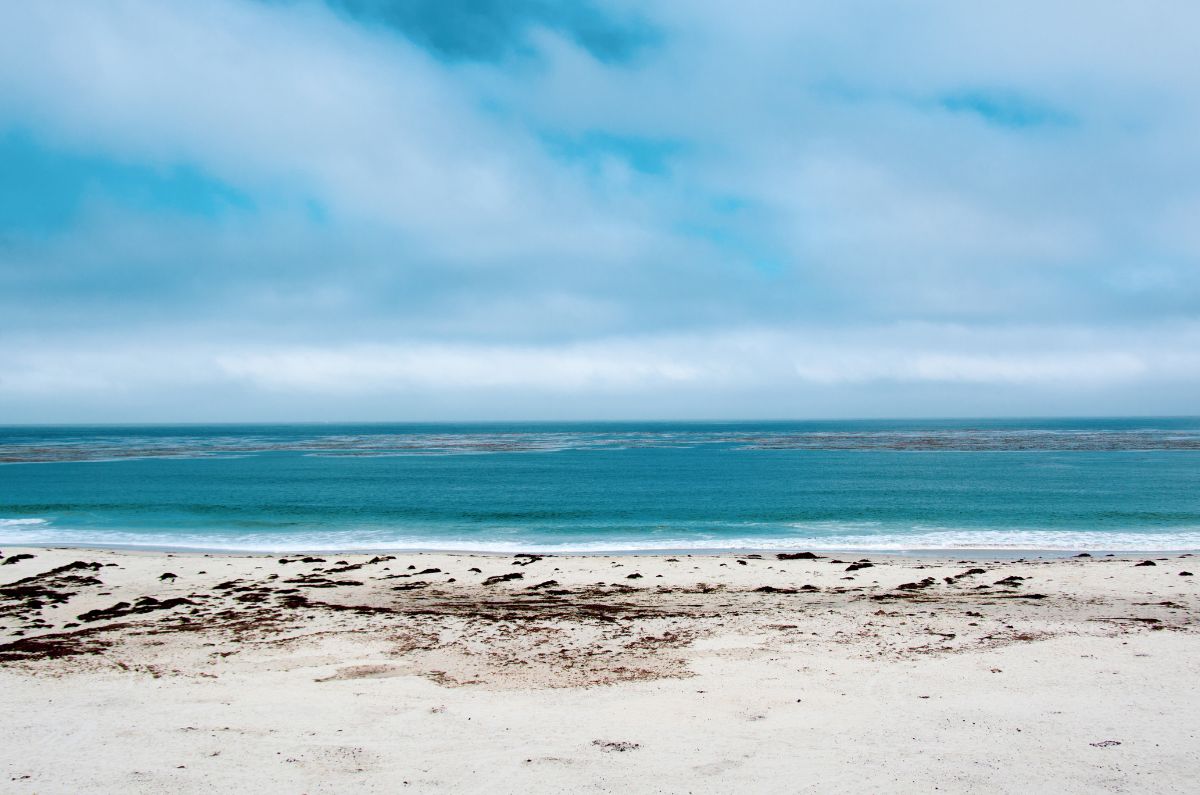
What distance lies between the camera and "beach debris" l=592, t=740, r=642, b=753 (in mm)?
8859

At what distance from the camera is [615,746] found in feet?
29.5

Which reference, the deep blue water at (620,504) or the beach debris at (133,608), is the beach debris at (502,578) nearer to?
the beach debris at (133,608)

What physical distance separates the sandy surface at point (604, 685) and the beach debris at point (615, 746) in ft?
0.16

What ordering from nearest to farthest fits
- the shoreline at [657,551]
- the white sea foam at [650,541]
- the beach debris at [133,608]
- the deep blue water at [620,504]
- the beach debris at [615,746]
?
the beach debris at [615,746], the beach debris at [133,608], the shoreline at [657,551], the white sea foam at [650,541], the deep blue water at [620,504]

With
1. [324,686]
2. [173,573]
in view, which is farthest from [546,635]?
[173,573]

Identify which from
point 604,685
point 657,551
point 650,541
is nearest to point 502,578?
point 657,551

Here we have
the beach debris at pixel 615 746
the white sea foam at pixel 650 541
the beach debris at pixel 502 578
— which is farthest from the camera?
the white sea foam at pixel 650 541

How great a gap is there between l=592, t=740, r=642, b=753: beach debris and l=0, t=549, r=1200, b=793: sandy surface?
0.05m

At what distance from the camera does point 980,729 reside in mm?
9367

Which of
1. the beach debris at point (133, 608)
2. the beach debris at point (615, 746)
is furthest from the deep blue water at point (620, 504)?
the beach debris at point (615, 746)

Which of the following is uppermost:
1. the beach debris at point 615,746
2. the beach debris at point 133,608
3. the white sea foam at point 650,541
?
the beach debris at point 615,746

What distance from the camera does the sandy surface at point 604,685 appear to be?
27.3 feet

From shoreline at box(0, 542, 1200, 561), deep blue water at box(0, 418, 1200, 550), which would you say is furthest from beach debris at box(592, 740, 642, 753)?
deep blue water at box(0, 418, 1200, 550)

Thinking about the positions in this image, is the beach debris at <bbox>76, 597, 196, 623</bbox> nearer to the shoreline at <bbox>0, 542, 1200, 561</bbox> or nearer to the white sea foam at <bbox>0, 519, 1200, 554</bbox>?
the shoreline at <bbox>0, 542, 1200, 561</bbox>
